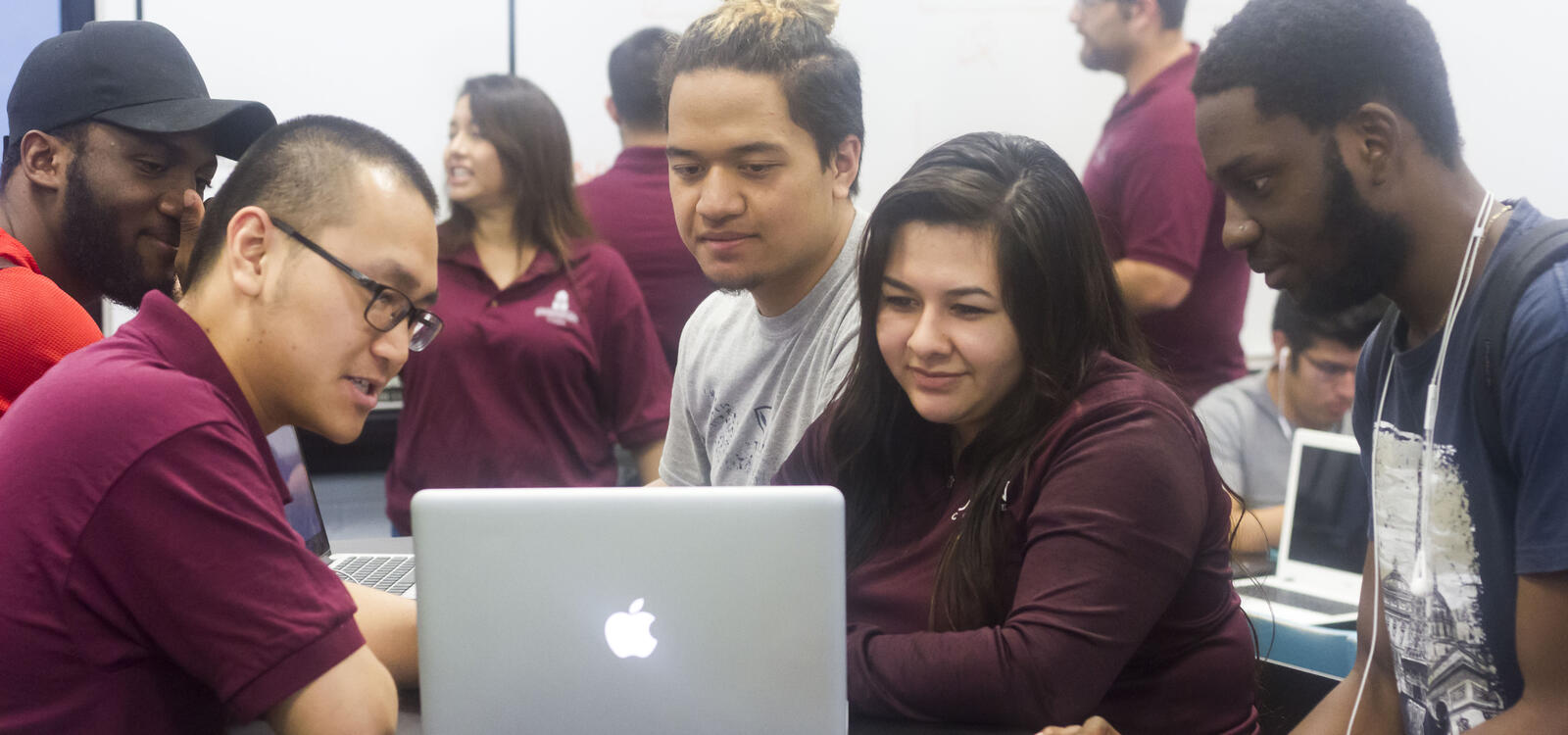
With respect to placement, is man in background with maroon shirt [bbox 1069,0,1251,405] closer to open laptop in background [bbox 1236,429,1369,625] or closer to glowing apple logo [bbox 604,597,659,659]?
open laptop in background [bbox 1236,429,1369,625]

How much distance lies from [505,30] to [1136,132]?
200cm

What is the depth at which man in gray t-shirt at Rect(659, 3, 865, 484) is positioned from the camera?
5.65 feet

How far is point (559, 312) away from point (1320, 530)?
1611 millimetres

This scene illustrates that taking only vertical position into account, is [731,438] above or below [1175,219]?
below

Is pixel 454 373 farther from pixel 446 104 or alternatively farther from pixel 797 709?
pixel 797 709

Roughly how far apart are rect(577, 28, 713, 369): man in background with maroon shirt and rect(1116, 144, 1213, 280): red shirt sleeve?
99 cm

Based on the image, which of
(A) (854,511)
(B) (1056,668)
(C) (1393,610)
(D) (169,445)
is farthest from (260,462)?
(C) (1393,610)

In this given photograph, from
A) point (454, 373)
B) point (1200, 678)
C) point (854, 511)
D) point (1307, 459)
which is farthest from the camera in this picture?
point (454, 373)

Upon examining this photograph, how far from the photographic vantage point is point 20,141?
1.97 metres

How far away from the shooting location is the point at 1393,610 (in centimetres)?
135

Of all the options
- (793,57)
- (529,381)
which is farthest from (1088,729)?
(529,381)

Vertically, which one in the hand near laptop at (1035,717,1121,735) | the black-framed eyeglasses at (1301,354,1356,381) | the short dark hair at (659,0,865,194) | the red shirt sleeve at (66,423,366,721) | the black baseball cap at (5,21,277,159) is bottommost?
the black-framed eyeglasses at (1301,354,1356,381)

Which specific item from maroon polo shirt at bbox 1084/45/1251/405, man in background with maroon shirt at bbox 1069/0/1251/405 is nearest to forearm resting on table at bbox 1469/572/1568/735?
man in background with maroon shirt at bbox 1069/0/1251/405

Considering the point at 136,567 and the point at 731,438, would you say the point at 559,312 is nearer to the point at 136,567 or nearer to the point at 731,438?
the point at 731,438
